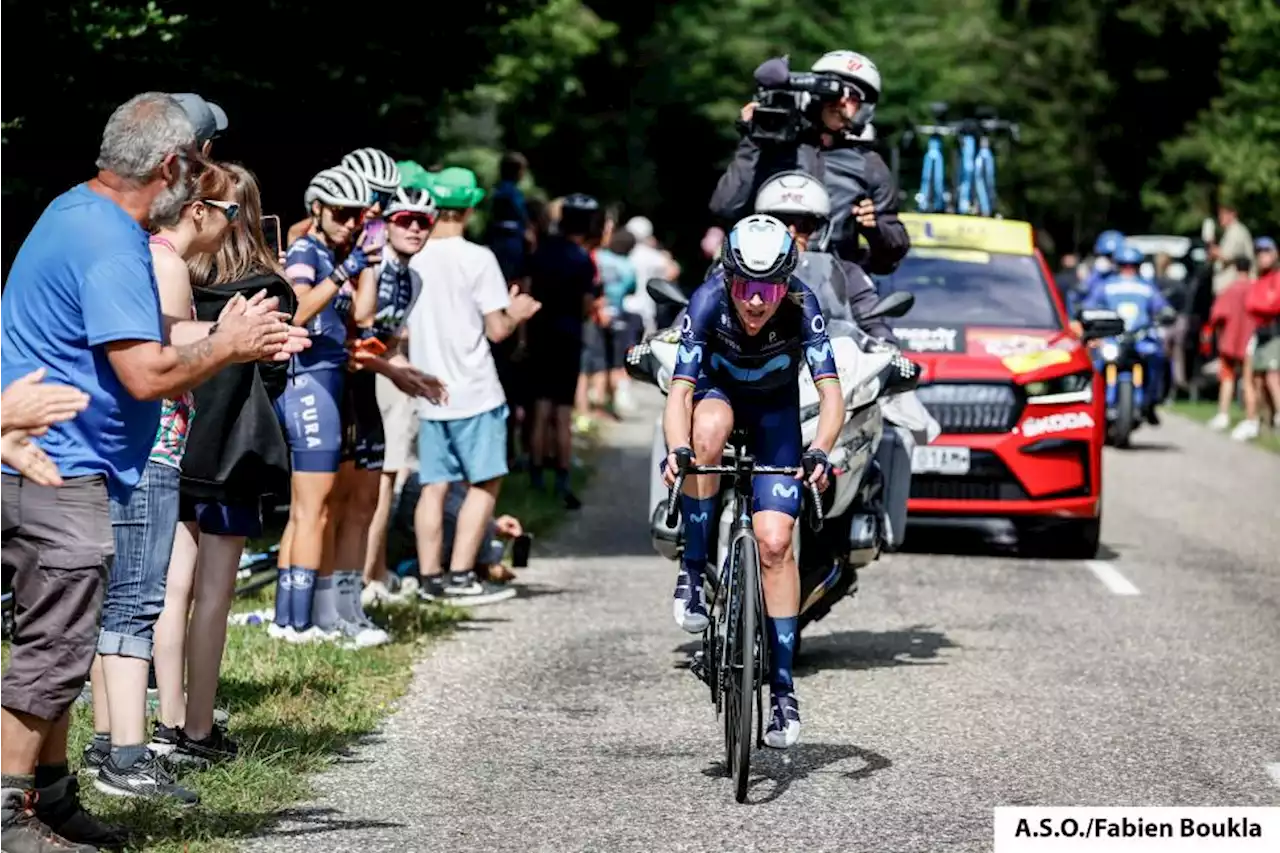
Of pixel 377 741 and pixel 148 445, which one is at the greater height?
pixel 148 445

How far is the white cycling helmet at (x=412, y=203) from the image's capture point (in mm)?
11008

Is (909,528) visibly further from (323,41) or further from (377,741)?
(377,741)

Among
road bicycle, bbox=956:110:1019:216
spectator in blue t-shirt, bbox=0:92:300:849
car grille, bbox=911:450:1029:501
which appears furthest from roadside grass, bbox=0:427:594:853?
road bicycle, bbox=956:110:1019:216

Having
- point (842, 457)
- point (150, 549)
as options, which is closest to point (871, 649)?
point (842, 457)

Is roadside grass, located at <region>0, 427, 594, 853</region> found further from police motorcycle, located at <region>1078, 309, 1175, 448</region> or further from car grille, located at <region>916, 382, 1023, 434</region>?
police motorcycle, located at <region>1078, 309, 1175, 448</region>

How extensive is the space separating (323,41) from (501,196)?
320 cm

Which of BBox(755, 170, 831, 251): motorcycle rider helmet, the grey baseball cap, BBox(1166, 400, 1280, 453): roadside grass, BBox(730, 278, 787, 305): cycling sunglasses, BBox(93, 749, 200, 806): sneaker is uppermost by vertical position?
the grey baseball cap

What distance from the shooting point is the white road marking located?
44.2ft

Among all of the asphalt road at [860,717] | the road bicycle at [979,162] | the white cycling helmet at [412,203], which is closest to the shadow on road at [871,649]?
the asphalt road at [860,717]

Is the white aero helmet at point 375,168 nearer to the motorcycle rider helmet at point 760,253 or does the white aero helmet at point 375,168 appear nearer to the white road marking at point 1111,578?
the motorcycle rider helmet at point 760,253

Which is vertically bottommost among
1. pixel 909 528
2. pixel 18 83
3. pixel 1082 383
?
pixel 909 528

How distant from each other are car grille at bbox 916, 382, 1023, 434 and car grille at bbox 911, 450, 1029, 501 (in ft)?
0.67

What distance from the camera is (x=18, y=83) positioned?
12594 mm

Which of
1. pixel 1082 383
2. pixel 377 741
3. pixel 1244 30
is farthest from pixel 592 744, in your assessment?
pixel 1244 30
